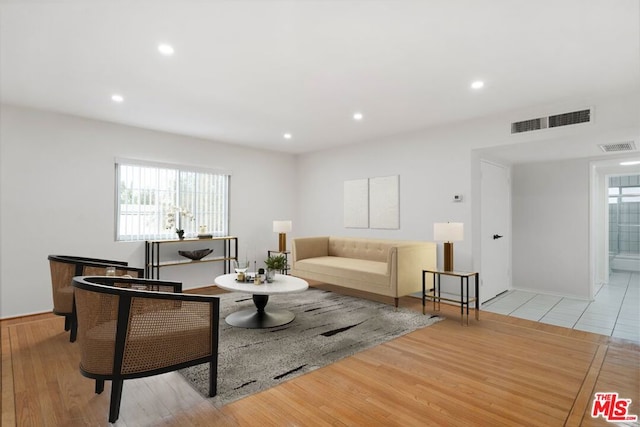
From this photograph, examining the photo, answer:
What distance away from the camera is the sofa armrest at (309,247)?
5812 mm

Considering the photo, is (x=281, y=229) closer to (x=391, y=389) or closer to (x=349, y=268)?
(x=349, y=268)

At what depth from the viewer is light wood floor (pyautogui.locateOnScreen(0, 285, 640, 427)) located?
6.70 feet

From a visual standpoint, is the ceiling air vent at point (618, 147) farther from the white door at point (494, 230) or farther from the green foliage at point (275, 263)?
the green foliage at point (275, 263)

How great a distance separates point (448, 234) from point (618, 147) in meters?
2.57

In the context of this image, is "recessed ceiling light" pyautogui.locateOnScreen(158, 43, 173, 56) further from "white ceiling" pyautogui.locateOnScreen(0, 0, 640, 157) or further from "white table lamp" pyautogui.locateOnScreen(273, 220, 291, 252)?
→ "white table lamp" pyautogui.locateOnScreen(273, 220, 291, 252)

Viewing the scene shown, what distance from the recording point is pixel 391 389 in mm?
2385

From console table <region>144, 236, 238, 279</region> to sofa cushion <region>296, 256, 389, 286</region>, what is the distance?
132cm

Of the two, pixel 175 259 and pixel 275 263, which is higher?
pixel 275 263

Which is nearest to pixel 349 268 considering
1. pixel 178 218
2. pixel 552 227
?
pixel 178 218

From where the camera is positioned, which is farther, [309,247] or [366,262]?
[309,247]

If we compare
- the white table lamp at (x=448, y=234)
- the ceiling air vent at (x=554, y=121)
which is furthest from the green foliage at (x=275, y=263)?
the ceiling air vent at (x=554, y=121)

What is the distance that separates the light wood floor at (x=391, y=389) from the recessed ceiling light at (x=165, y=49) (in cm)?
262

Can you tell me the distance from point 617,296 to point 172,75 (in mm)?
7070

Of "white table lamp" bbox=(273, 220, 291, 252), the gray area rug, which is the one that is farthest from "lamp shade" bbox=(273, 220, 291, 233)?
the gray area rug
